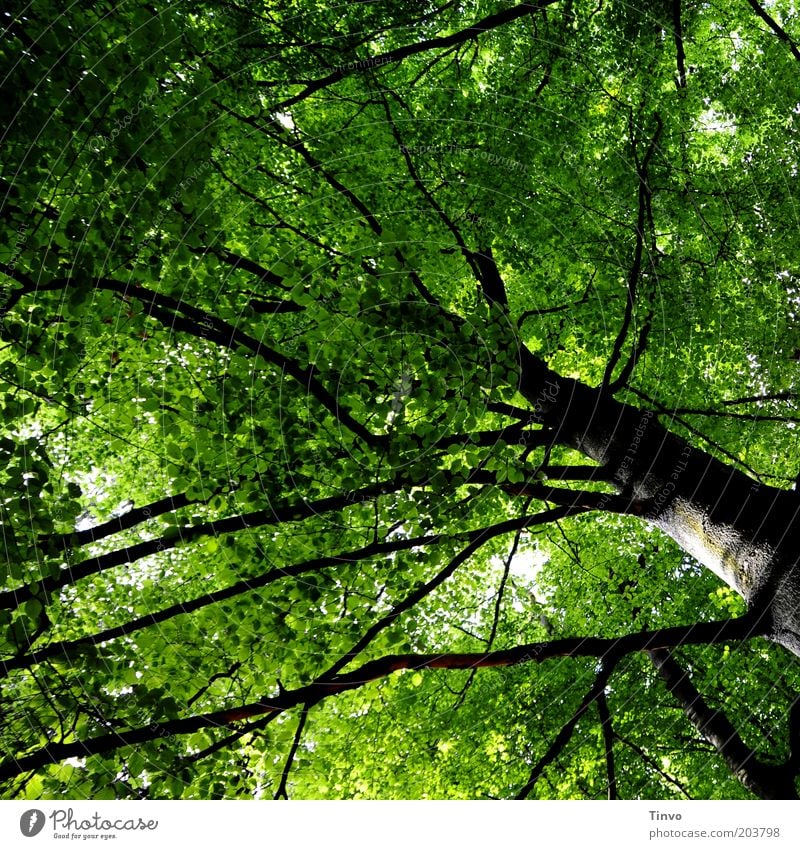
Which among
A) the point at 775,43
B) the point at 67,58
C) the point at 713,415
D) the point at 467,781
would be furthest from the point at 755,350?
the point at 67,58

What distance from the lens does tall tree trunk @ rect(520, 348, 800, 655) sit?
13.1 feet

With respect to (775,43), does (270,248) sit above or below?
below

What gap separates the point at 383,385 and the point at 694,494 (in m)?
2.89

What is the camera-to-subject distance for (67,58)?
4004 mm

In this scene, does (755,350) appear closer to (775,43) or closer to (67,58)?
(775,43)

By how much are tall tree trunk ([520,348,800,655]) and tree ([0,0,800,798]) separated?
0.03 m
